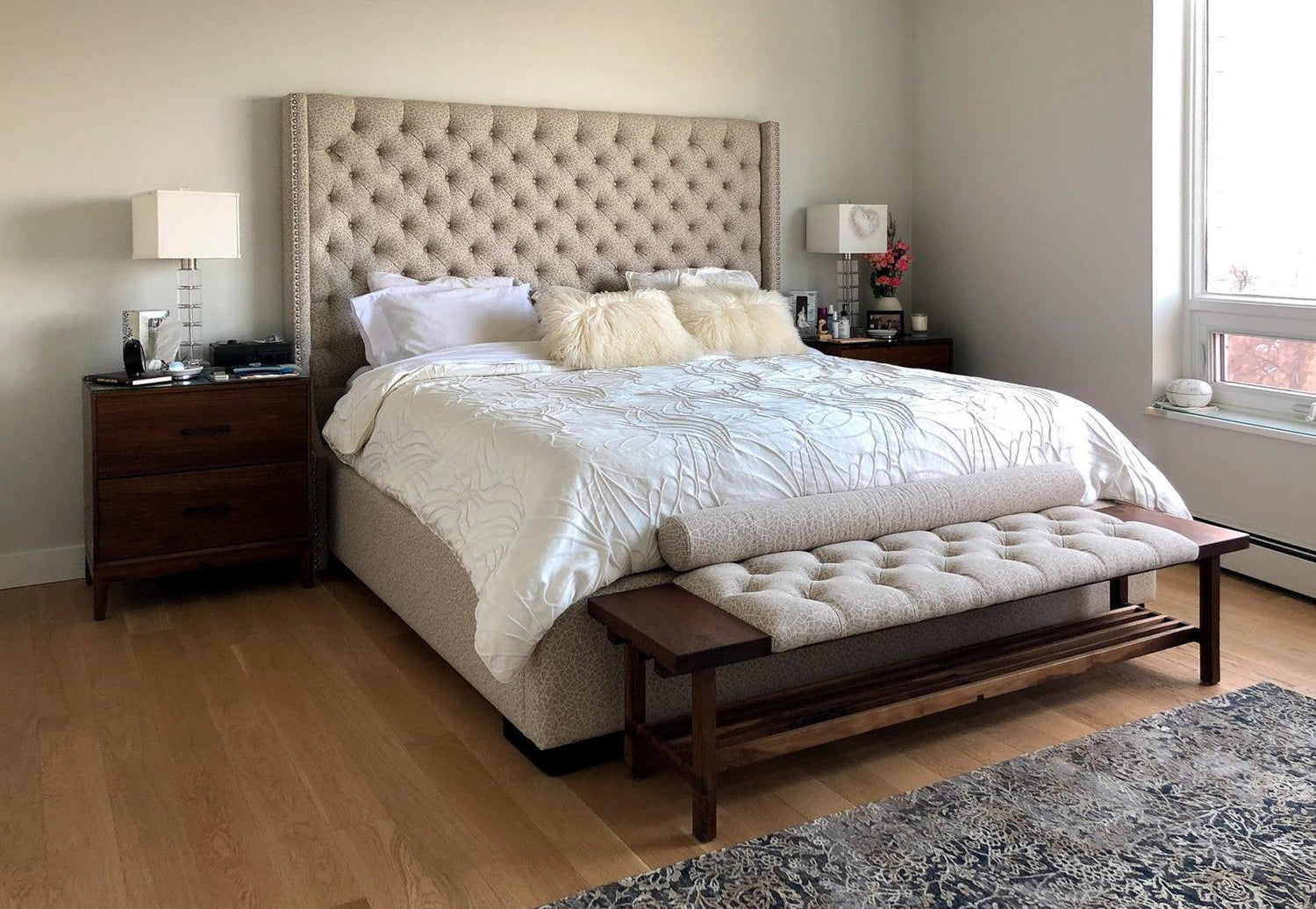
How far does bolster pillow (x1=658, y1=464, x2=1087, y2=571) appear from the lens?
2.34m

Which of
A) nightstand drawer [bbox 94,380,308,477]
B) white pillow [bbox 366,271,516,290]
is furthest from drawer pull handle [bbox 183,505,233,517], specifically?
white pillow [bbox 366,271,516,290]

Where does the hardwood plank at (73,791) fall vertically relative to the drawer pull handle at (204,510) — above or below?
below

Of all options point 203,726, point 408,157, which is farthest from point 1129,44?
point 203,726

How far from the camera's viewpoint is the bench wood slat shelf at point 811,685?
2.08 m

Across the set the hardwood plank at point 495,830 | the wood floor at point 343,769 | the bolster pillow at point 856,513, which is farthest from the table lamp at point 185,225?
the bolster pillow at point 856,513

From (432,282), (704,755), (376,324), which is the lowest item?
(704,755)

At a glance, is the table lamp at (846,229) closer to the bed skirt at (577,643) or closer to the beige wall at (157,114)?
the beige wall at (157,114)

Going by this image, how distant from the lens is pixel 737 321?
4102 mm

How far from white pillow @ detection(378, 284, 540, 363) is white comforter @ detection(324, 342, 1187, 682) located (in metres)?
0.15

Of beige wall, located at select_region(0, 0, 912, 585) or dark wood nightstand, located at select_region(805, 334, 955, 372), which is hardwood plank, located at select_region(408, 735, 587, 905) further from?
dark wood nightstand, located at select_region(805, 334, 955, 372)

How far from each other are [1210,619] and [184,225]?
3.11 metres

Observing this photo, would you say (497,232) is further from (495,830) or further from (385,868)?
(385,868)

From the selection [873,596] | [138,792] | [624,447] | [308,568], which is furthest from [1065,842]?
[308,568]

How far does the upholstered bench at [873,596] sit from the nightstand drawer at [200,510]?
1806 millimetres
